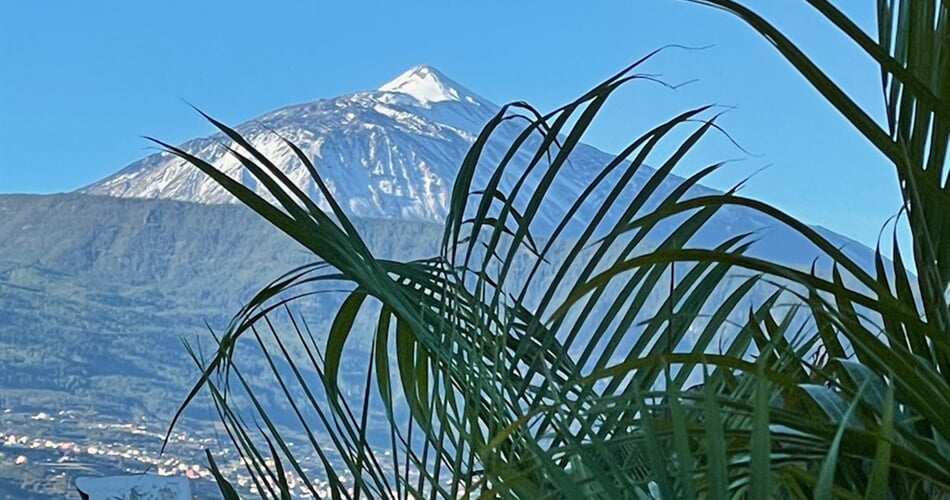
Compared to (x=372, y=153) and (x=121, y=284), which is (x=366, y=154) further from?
(x=121, y=284)

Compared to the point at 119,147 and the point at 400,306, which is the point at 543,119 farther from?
the point at 119,147

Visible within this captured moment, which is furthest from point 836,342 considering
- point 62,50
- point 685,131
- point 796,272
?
point 62,50

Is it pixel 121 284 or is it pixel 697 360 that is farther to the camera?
pixel 121 284

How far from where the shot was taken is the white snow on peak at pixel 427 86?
136 inches

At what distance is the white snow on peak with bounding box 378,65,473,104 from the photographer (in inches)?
136

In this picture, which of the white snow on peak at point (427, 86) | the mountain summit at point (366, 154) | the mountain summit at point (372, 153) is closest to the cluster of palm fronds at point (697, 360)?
the mountain summit at point (372, 153)

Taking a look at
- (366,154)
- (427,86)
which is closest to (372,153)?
(366,154)

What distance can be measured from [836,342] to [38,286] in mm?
3090

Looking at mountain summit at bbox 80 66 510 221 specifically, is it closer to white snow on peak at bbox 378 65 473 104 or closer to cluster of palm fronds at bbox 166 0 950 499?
white snow on peak at bbox 378 65 473 104

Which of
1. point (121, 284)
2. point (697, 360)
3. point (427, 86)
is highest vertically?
point (427, 86)

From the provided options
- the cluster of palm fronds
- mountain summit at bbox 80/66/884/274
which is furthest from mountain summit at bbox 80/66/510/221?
the cluster of palm fronds

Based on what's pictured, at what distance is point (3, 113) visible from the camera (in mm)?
3215

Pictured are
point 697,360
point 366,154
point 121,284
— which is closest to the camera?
point 697,360

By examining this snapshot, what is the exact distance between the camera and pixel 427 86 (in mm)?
3490
